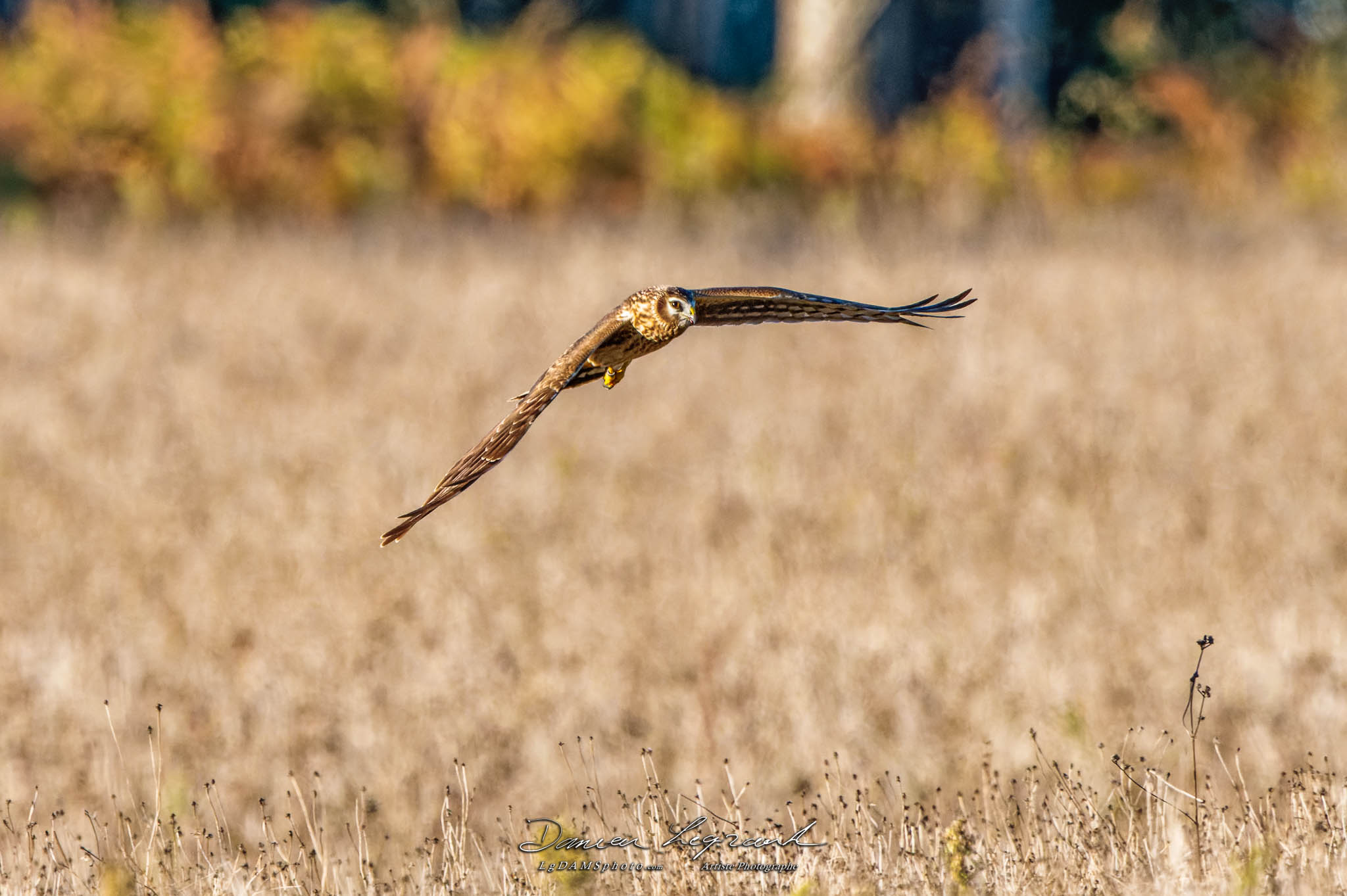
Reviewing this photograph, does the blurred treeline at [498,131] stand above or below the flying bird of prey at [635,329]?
above

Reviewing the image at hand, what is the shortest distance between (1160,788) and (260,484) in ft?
15.0

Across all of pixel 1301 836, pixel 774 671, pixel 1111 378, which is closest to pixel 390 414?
pixel 774 671

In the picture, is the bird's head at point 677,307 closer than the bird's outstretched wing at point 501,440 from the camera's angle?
No

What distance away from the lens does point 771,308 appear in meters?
2.50

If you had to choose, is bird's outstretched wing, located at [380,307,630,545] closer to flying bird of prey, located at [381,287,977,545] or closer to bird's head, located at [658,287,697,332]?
flying bird of prey, located at [381,287,977,545]

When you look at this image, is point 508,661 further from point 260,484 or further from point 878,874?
point 878,874
